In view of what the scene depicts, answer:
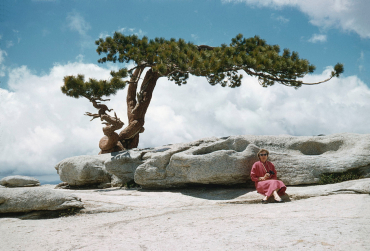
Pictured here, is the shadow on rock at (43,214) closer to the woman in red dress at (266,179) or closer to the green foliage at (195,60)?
the woman in red dress at (266,179)

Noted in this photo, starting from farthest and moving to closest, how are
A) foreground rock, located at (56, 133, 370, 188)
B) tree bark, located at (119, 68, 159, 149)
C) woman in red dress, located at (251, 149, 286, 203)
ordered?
tree bark, located at (119, 68, 159, 149)
foreground rock, located at (56, 133, 370, 188)
woman in red dress, located at (251, 149, 286, 203)

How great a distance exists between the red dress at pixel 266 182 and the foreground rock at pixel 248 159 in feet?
2.52

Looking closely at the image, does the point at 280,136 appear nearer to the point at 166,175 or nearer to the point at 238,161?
the point at 238,161

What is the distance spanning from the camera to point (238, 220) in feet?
19.5

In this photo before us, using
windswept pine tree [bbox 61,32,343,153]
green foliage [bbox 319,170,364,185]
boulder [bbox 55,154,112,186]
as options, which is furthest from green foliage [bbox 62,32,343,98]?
green foliage [bbox 319,170,364,185]

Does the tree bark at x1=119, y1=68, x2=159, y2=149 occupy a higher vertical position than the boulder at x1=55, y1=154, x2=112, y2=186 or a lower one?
higher

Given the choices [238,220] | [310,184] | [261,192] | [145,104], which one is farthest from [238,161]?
[145,104]

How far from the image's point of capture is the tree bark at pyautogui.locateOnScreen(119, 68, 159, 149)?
1717cm

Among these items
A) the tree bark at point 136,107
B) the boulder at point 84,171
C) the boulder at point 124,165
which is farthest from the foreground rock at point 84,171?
the tree bark at point 136,107

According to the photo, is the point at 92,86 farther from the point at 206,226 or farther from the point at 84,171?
the point at 206,226

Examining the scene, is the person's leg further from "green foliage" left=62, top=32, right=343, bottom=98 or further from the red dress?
"green foliage" left=62, top=32, right=343, bottom=98

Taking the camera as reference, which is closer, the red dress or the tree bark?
the red dress

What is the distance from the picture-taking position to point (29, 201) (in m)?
7.76

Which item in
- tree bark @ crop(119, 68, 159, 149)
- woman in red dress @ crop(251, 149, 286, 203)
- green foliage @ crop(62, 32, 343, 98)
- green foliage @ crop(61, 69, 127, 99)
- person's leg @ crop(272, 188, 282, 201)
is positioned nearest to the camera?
person's leg @ crop(272, 188, 282, 201)
